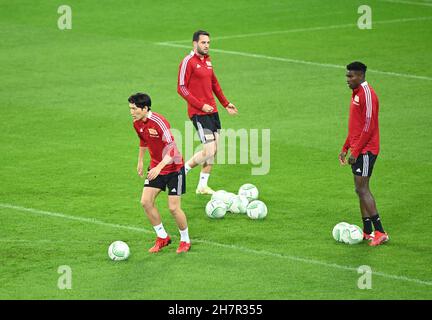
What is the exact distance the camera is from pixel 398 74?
24.1 metres

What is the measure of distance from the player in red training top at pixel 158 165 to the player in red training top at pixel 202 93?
9.51 feet

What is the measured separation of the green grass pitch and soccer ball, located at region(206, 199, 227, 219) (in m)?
0.15

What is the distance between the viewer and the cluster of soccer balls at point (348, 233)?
44.1 ft

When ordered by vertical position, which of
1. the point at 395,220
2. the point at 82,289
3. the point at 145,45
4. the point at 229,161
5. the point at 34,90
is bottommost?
the point at 82,289

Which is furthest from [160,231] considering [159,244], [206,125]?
[206,125]

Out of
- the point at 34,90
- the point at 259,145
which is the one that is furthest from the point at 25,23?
the point at 259,145

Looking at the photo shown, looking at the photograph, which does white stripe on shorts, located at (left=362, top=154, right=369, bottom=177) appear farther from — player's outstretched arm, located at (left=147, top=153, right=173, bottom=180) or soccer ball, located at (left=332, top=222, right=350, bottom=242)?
player's outstretched arm, located at (left=147, top=153, right=173, bottom=180)

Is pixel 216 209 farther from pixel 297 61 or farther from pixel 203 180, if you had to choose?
pixel 297 61

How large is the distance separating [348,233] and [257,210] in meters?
1.61

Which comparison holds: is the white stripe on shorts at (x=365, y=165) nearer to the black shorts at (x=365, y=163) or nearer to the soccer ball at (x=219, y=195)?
the black shorts at (x=365, y=163)

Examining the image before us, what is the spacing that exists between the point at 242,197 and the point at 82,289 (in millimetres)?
3806

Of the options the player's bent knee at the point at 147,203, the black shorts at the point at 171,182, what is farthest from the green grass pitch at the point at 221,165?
the black shorts at the point at 171,182

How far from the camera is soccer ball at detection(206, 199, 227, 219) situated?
576 inches

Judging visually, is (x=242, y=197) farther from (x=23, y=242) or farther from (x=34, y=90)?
(x=34, y=90)
